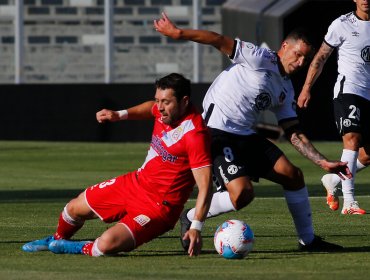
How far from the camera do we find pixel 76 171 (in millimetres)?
21406

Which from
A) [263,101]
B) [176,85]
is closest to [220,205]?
[263,101]

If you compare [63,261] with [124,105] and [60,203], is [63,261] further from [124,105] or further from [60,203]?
[124,105]

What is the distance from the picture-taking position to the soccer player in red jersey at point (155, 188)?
957 centimetres

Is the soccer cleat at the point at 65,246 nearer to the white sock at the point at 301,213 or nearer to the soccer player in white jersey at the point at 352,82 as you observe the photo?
the white sock at the point at 301,213

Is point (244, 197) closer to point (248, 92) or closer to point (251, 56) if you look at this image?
point (248, 92)

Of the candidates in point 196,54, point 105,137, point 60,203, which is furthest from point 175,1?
point 60,203

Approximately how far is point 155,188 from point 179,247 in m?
0.85

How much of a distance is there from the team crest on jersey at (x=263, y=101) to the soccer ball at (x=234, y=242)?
1105mm

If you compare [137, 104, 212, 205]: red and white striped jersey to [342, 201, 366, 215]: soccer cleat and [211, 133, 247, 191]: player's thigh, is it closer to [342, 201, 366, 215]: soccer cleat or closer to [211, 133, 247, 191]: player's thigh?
[211, 133, 247, 191]: player's thigh

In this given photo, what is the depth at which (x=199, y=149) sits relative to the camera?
Result: 31.3 feet

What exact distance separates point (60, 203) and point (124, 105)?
558 inches

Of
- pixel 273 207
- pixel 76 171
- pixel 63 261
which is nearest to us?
pixel 63 261

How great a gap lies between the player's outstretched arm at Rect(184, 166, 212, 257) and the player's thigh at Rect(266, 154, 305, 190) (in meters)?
0.96

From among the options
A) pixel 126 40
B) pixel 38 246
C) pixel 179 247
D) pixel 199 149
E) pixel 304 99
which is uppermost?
pixel 199 149
